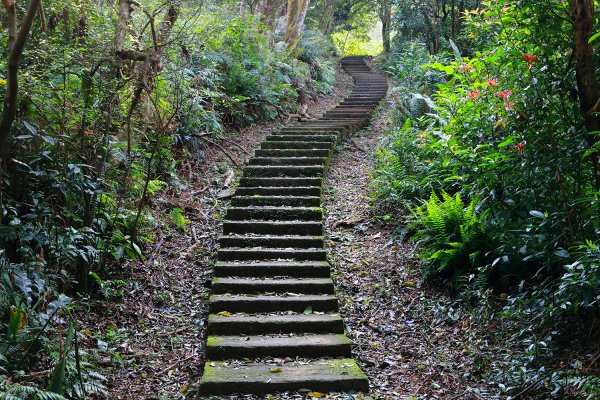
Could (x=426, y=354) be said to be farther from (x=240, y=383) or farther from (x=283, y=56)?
(x=283, y=56)

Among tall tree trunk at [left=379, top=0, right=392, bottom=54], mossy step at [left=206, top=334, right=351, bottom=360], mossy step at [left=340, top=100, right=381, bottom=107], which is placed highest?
tall tree trunk at [left=379, top=0, right=392, bottom=54]

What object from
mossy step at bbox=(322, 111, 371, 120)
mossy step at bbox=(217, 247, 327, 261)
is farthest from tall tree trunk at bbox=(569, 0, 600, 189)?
mossy step at bbox=(322, 111, 371, 120)

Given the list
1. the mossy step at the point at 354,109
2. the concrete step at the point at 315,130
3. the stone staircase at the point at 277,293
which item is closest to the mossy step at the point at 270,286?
the stone staircase at the point at 277,293

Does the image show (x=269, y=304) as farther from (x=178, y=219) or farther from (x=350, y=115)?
(x=350, y=115)

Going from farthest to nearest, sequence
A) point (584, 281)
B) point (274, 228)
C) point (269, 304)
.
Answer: point (274, 228) → point (269, 304) → point (584, 281)

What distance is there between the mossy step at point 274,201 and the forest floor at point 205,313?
1.01 feet

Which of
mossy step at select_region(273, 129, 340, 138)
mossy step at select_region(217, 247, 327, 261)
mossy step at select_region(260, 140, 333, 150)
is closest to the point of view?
mossy step at select_region(217, 247, 327, 261)

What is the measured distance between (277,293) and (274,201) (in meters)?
2.21

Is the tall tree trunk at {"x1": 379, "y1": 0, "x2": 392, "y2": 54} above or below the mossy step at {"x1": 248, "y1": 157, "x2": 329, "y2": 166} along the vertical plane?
above

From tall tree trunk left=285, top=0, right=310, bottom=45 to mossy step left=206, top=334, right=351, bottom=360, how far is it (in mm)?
13632

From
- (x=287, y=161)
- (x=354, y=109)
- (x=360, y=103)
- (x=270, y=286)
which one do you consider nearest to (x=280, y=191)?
(x=287, y=161)

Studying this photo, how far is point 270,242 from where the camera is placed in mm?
6527

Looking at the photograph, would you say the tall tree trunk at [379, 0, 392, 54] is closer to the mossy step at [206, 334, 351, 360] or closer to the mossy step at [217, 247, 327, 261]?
the mossy step at [217, 247, 327, 261]

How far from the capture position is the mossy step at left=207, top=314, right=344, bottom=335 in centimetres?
499
